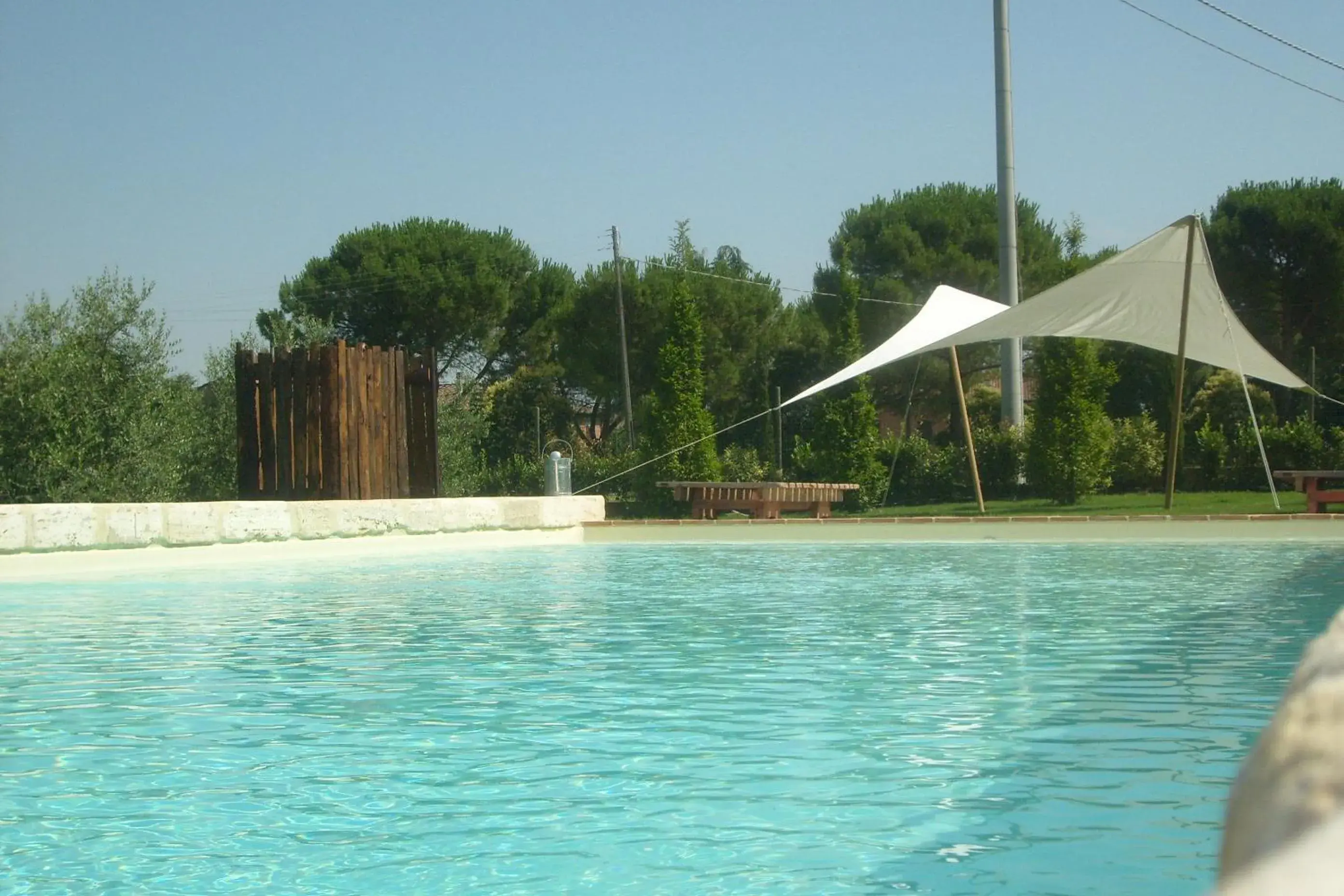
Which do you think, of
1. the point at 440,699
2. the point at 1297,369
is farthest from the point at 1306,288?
the point at 440,699

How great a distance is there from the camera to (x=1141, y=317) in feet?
48.6

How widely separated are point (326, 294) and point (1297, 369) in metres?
24.6

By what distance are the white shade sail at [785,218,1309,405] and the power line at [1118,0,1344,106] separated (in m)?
9.88

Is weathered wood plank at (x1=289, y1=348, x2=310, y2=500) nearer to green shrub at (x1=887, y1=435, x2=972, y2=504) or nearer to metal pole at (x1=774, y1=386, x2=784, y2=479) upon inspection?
metal pole at (x1=774, y1=386, x2=784, y2=479)

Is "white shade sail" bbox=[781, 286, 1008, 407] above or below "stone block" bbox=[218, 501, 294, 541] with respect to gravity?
above

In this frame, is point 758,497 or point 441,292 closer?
point 758,497

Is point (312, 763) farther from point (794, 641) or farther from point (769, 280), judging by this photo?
point (769, 280)

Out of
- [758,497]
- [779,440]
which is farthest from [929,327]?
[779,440]

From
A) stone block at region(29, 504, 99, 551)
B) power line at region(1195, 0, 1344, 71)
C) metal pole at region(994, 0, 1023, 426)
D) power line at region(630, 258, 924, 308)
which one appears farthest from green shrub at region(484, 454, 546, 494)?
stone block at region(29, 504, 99, 551)

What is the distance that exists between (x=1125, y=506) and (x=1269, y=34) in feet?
28.7

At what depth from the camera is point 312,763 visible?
13.9ft

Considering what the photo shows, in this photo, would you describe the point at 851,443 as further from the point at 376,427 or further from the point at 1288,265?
the point at 1288,265

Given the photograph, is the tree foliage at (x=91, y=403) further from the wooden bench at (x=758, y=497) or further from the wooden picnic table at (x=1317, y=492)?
the wooden picnic table at (x=1317, y=492)

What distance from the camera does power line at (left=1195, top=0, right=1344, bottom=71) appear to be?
21328 millimetres
